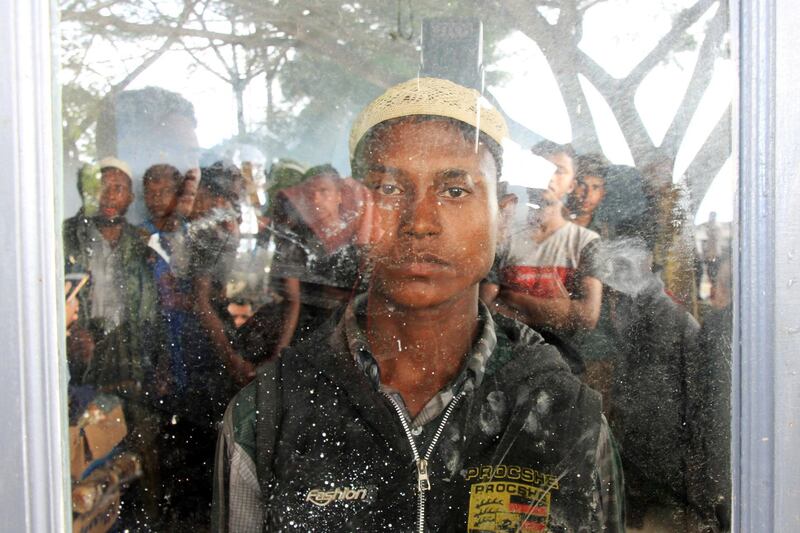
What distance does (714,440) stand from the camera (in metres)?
0.99

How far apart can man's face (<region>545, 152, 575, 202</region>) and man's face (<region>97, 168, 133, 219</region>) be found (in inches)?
28.3

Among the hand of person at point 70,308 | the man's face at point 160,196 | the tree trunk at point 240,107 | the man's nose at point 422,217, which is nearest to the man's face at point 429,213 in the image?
the man's nose at point 422,217

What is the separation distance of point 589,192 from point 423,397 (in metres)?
0.46

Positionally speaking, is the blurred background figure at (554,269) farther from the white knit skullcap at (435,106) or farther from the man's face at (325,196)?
the man's face at (325,196)

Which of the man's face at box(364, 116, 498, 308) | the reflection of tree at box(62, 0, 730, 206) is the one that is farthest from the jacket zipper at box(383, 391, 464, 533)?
the reflection of tree at box(62, 0, 730, 206)

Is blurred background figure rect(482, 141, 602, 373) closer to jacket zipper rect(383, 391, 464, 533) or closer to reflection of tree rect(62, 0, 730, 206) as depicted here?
reflection of tree rect(62, 0, 730, 206)

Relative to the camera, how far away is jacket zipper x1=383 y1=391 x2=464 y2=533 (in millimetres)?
1066

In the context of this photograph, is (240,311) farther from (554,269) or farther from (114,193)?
(554,269)

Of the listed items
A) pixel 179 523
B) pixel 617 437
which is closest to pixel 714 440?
pixel 617 437

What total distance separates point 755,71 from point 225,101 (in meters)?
0.84

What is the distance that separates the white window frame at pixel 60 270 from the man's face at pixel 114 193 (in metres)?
0.18

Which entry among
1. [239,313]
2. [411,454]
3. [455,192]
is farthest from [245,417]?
[455,192]

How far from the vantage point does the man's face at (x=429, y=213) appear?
1088 millimetres

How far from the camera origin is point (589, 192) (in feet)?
3.47
